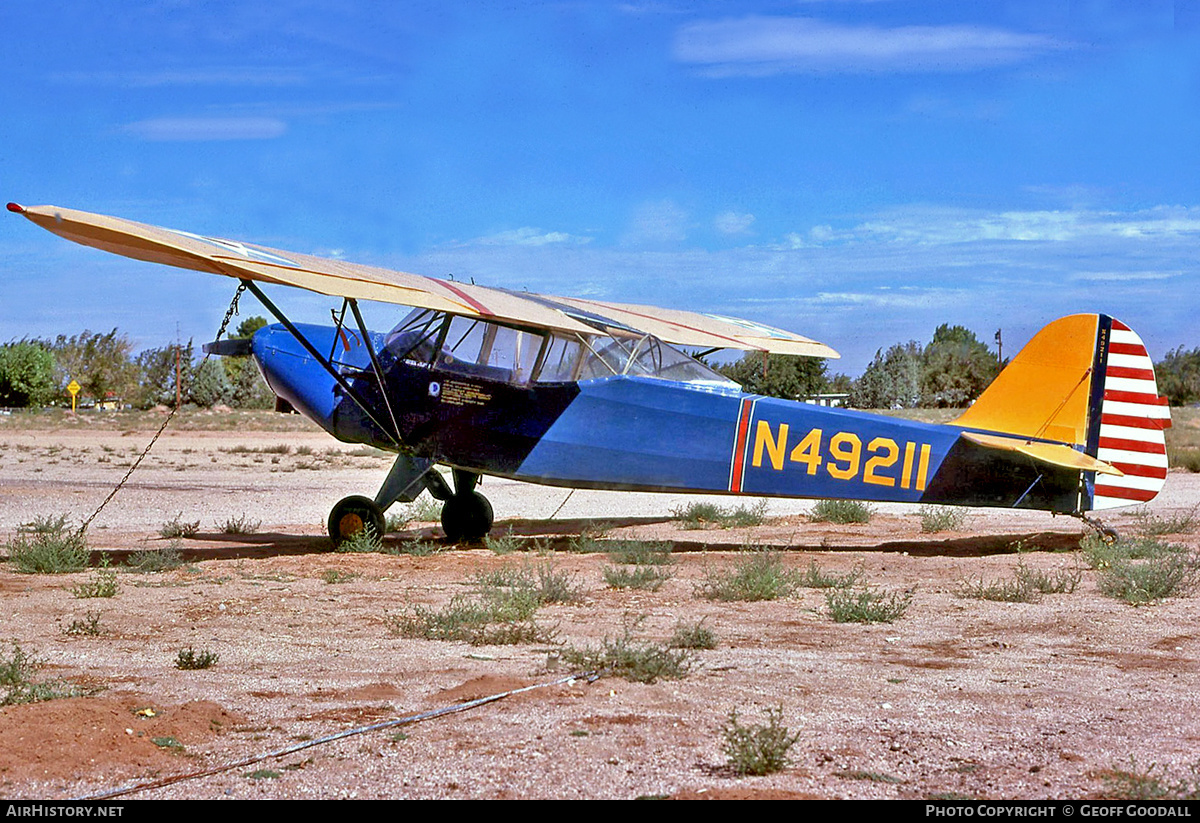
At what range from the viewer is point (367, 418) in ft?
38.8

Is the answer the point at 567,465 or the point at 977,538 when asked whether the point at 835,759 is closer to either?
the point at 567,465

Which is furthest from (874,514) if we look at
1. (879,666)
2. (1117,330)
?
(879,666)

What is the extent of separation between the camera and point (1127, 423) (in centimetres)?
1101

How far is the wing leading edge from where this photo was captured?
9.23 metres

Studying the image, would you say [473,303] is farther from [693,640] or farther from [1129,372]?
[1129,372]

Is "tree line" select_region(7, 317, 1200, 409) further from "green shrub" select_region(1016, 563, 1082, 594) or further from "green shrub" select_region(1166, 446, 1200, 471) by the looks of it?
"green shrub" select_region(1016, 563, 1082, 594)

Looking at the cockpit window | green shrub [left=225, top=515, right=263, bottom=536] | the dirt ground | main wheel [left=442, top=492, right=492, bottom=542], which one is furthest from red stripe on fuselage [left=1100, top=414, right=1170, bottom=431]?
green shrub [left=225, top=515, right=263, bottom=536]

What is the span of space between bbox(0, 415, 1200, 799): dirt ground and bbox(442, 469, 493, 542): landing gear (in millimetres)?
1122

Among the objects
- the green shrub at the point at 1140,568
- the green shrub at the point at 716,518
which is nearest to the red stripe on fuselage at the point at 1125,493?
the green shrub at the point at 1140,568

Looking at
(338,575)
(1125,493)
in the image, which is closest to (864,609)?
(338,575)

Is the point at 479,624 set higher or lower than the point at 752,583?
lower

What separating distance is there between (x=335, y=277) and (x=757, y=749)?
24.1ft

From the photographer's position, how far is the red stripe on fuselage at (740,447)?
11.1 meters

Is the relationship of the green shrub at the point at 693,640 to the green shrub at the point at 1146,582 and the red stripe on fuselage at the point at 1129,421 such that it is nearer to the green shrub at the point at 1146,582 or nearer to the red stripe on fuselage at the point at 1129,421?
the green shrub at the point at 1146,582
